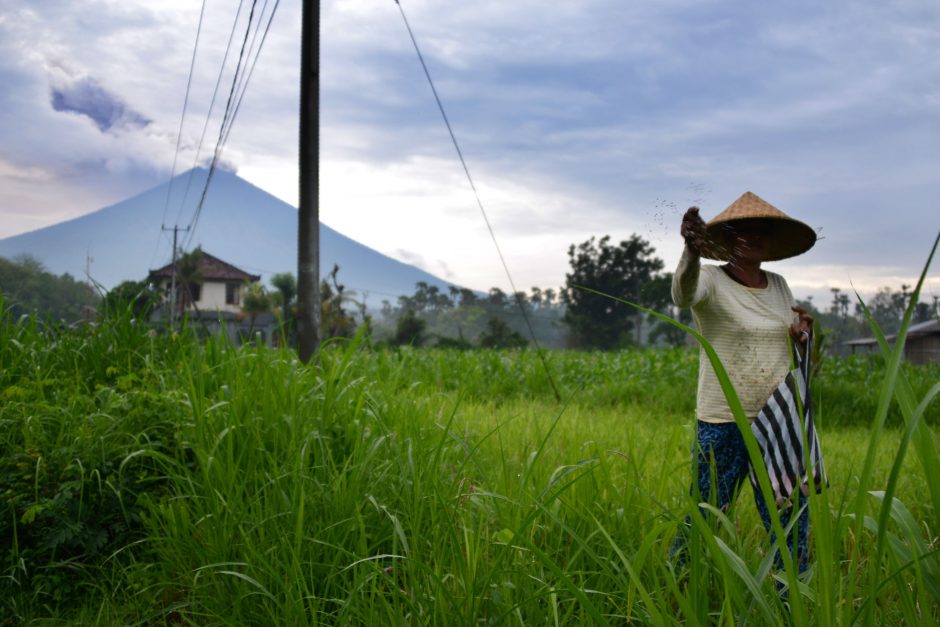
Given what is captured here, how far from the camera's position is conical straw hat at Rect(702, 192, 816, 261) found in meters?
3.68

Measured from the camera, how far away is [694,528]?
2.35 m

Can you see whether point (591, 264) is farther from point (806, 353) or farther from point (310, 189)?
point (806, 353)

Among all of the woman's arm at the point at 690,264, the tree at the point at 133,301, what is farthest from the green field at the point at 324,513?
the woman's arm at the point at 690,264

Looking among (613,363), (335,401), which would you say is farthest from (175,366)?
(613,363)

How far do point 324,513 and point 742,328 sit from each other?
2211mm

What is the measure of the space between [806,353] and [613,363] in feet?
40.7

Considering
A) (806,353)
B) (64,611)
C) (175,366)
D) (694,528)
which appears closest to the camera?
→ (694,528)

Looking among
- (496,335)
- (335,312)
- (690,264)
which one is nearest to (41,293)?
(335,312)

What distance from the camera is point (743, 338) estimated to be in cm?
378

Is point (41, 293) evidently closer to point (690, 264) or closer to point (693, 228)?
point (690, 264)

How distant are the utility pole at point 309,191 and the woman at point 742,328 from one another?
421 centimetres

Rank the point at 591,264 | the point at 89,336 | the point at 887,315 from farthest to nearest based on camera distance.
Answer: the point at 887,315
the point at 591,264
the point at 89,336

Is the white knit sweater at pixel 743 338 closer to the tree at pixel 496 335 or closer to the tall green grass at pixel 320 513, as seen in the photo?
the tall green grass at pixel 320 513

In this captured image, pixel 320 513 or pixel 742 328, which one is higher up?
pixel 742 328
